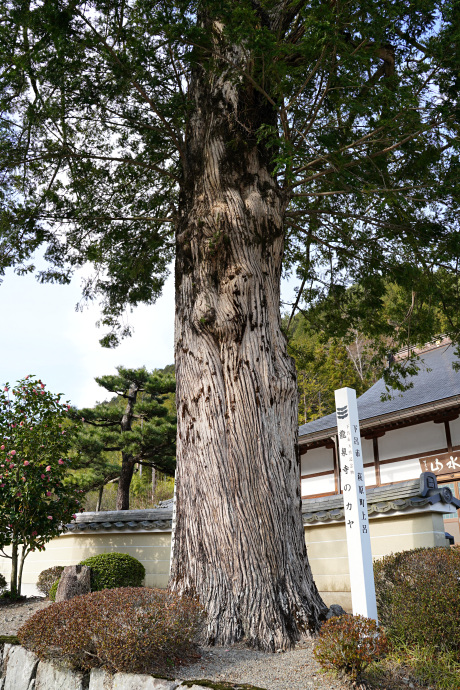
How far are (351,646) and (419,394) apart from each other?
10689mm

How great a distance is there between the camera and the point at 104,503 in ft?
104

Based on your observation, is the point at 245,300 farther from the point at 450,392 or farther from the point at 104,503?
the point at 104,503

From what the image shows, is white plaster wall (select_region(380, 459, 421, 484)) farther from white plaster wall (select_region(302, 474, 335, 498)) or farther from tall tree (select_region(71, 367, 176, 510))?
tall tree (select_region(71, 367, 176, 510))

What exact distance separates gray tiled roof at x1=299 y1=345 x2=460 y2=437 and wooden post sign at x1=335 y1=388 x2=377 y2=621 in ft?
21.8

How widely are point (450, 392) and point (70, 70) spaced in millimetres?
9963

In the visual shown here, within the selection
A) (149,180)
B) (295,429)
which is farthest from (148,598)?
(149,180)

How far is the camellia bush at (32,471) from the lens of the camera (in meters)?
8.54

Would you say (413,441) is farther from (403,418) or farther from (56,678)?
(56,678)

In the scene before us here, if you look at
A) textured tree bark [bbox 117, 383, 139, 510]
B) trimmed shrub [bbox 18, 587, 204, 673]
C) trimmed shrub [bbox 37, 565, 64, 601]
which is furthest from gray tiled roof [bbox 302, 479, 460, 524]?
textured tree bark [bbox 117, 383, 139, 510]

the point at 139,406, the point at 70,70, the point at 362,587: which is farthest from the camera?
the point at 139,406

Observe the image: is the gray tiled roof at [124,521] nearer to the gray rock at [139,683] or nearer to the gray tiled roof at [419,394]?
the gray tiled roof at [419,394]

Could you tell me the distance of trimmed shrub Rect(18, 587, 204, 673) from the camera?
380cm

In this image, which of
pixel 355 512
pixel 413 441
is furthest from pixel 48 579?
pixel 413 441

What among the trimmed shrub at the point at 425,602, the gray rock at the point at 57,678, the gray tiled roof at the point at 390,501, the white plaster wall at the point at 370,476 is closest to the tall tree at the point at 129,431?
the white plaster wall at the point at 370,476
